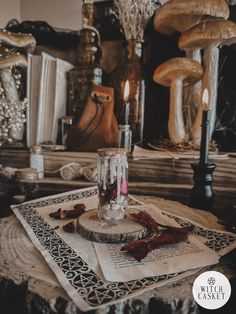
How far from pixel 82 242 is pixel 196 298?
26 cm

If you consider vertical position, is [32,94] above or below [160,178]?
above

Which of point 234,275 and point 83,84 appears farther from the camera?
point 83,84

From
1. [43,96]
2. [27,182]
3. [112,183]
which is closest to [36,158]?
[27,182]

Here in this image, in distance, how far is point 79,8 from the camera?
1.40 meters

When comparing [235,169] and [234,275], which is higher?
[235,169]

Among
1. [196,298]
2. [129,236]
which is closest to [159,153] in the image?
[129,236]

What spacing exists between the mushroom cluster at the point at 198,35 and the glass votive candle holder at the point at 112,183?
0.49 m

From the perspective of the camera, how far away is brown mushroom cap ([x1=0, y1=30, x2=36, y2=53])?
1.15 m

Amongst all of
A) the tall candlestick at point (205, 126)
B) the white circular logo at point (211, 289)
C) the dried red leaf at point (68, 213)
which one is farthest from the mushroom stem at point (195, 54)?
the white circular logo at point (211, 289)

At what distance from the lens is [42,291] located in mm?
468

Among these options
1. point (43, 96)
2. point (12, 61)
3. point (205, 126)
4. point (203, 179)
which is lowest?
point (203, 179)

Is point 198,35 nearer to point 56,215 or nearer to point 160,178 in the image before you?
point 160,178

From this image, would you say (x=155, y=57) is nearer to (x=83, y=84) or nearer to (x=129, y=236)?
(x=83, y=84)

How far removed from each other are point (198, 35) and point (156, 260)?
76 cm
